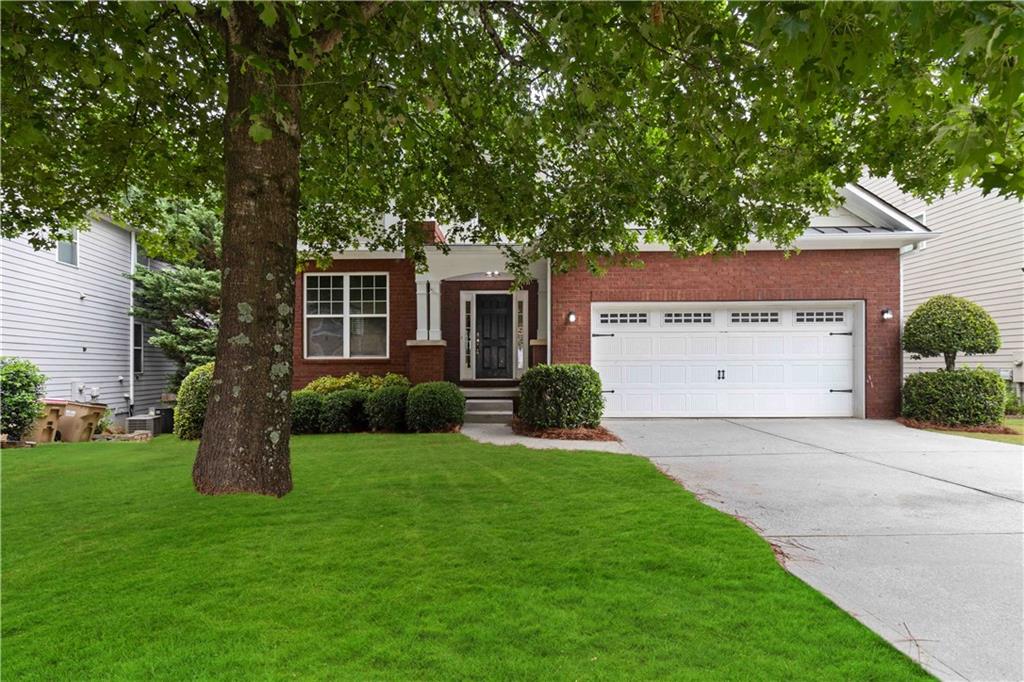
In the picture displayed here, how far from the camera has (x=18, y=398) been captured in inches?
369

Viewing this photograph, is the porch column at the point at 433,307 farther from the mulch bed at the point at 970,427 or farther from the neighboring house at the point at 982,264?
the neighboring house at the point at 982,264

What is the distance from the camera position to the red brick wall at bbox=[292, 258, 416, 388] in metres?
11.4

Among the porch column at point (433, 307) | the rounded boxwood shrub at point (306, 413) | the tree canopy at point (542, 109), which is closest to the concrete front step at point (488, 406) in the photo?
the porch column at point (433, 307)

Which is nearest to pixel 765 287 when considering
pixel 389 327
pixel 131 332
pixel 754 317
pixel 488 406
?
pixel 754 317

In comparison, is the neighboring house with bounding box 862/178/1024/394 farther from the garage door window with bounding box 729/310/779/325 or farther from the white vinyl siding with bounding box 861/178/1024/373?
the garage door window with bounding box 729/310/779/325

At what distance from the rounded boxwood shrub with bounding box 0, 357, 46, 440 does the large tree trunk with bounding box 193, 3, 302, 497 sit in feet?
27.1

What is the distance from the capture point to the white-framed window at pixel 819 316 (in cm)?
1073

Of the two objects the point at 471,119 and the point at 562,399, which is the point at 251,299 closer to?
the point at 471,119

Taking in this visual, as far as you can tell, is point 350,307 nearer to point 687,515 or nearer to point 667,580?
point 687,515

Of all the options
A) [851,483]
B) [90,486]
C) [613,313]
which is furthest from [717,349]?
[90,486]

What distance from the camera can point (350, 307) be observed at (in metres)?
11.5

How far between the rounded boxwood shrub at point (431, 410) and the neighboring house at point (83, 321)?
7084 millimetres

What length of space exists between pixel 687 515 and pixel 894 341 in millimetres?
9068

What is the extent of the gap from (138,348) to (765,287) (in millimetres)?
16411
